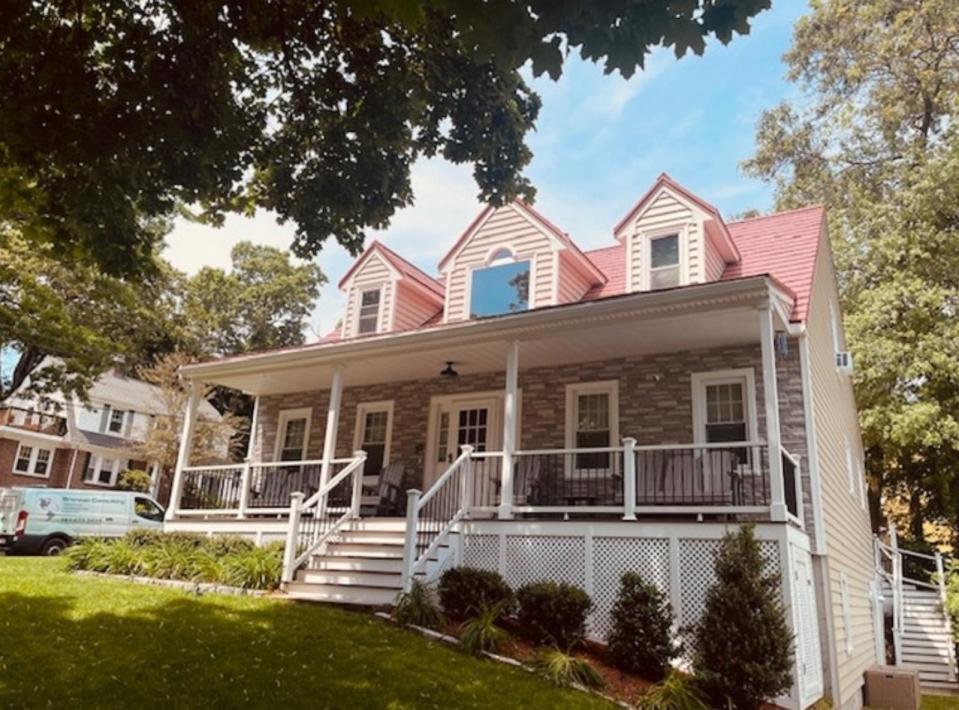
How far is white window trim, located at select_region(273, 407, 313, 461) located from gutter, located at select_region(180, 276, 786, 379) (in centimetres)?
206

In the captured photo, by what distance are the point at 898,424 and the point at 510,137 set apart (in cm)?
1492

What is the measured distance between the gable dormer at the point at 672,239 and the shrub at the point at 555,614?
18.9ft

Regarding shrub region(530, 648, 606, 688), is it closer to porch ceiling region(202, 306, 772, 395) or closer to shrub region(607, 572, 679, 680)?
shrub region(607, 572, 679, 680)

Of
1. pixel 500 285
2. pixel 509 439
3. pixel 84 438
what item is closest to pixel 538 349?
pixel 509 439

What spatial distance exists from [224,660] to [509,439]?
15.1 ft

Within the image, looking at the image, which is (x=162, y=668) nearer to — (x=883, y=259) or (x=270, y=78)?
(x=270, y=78)

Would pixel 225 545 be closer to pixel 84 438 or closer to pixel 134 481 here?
pixel 134 481

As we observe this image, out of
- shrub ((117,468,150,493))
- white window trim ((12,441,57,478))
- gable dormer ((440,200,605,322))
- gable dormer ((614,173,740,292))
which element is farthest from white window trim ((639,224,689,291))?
white window trim ((12,441,57,478))

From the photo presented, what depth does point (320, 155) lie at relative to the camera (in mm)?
7414

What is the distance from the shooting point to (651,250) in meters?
12.2

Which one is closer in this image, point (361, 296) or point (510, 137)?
point (510, 137)

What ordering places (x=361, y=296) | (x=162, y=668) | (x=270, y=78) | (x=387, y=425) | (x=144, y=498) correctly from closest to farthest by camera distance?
(x=162, y=668), (x=270, y=78), (x=387, y=425), (x=361, y=296), (x=144, y=498)

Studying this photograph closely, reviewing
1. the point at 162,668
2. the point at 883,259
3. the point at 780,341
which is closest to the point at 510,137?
the point at 780,341

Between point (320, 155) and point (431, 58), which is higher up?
point (431, 58)
